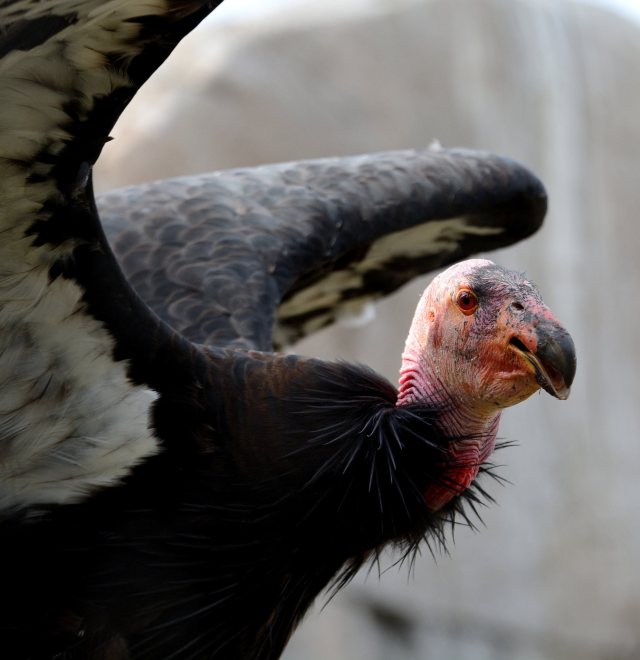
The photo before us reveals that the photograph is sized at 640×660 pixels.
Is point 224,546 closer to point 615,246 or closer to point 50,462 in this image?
point 50,462

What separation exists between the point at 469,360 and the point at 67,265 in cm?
77

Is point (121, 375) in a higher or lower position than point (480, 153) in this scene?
higher

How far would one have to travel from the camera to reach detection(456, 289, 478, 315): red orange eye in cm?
236

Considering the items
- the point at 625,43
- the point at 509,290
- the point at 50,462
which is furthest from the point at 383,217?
the point at 625,43

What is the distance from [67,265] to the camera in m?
2.07

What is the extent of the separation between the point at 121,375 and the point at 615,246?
264 inches

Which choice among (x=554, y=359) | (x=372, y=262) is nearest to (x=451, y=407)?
(x=554, y=359)

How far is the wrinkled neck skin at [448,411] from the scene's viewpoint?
7.99 feet

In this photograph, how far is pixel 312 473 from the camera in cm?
236

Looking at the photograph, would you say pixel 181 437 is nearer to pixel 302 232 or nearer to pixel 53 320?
pixel 53 320

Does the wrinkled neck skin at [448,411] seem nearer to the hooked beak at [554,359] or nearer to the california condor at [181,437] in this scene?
the california condor at [181,437]

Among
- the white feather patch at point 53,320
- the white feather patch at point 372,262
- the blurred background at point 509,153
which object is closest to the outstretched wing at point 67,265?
the white feather patch at point 53,320

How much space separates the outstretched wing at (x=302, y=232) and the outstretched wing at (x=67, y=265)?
26.0 inches

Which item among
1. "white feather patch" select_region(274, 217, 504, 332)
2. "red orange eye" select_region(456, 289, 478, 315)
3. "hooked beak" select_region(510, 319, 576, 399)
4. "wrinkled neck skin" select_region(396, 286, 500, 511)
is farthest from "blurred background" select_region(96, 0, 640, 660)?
"hooked beak" select_region(510, 319, 576, 399)
